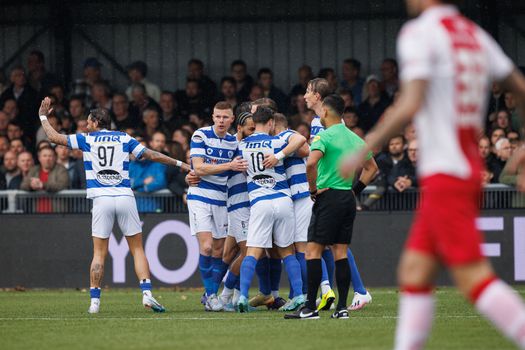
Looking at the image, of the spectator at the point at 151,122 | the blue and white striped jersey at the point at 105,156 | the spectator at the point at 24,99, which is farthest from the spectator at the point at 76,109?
the blue and white striped jersey at the point at 105,156

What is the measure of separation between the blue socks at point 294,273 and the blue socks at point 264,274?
2.21ft

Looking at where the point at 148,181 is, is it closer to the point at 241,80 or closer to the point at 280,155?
the point at 241,80

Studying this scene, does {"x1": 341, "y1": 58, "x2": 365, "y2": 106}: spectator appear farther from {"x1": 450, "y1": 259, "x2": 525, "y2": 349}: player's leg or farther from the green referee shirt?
{"x1": 450, "y1": 259, "x2": 525, "y2": 349}: player's leg

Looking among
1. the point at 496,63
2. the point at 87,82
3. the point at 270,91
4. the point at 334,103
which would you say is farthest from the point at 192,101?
the point at 496,63

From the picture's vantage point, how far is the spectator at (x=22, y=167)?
1909cm

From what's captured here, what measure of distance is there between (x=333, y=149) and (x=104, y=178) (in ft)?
9.82

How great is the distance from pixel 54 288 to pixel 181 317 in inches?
250

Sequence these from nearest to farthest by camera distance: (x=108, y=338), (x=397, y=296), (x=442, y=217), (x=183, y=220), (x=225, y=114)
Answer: (x=442, y=217), (x=108, y=338), (x=225, y=114), (x=397, y=296), (x=183, y=220)

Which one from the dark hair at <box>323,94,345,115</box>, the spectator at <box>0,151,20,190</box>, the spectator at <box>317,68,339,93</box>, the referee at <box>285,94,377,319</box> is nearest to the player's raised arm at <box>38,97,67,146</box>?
the referee at <box>285,94,377,319</box>

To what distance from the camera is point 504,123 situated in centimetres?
1856

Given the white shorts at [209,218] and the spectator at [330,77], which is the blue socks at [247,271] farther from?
the spectator at [330,77]

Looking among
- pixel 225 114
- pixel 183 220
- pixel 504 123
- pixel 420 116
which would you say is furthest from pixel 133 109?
pixel 420 116

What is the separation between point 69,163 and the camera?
63.1ft

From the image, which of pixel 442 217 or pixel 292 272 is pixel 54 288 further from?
pixel 442 217
